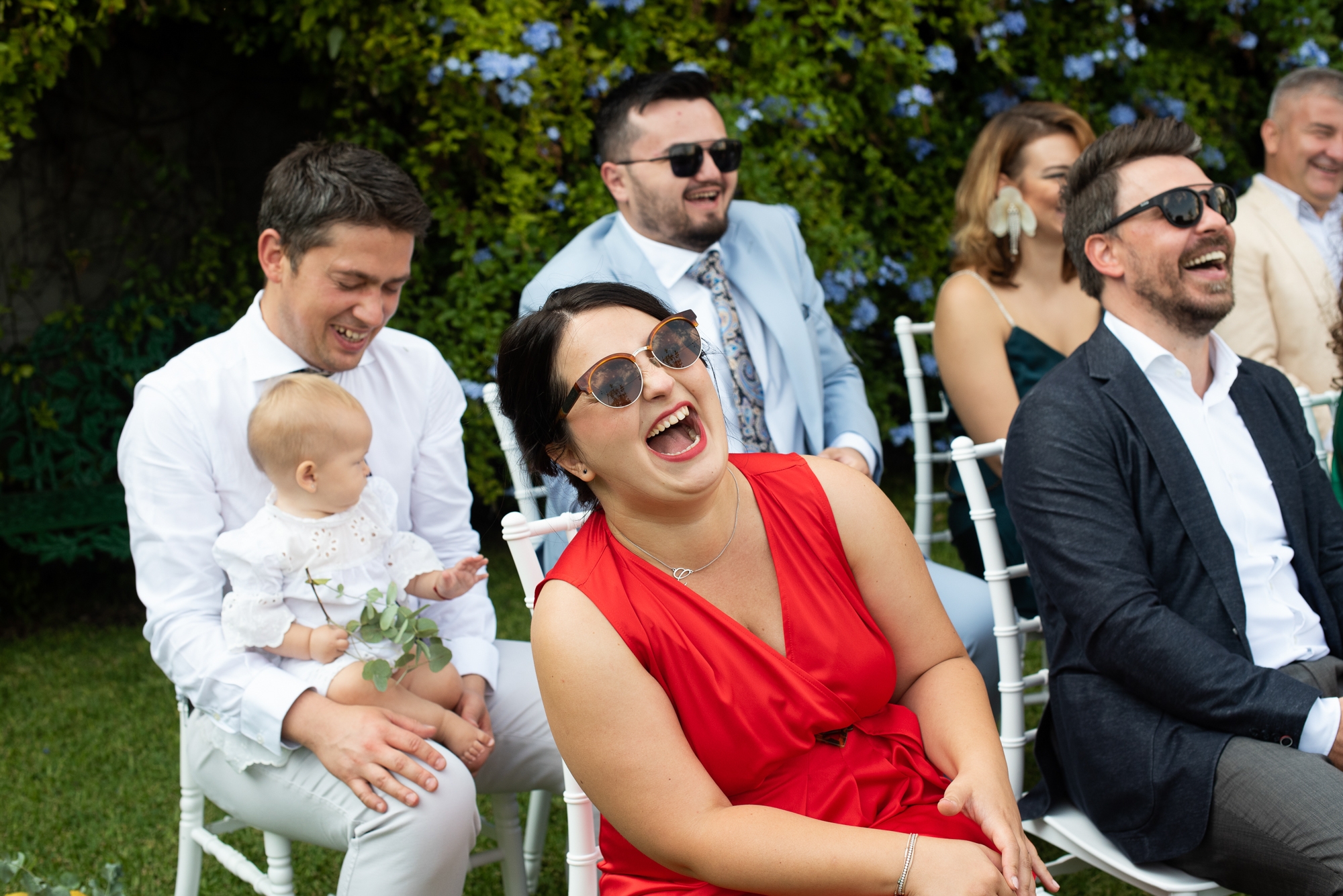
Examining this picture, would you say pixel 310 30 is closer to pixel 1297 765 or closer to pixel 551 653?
pixel 551 653

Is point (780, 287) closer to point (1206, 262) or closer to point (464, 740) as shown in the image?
point (1206, 262)

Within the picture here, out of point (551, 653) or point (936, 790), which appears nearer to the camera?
point (551, 653)

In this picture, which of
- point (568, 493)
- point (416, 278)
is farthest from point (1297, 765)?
point (416, 278)

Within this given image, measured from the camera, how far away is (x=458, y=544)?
2945mm

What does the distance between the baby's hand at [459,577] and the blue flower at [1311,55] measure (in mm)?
5909

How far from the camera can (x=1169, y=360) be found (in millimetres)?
2557

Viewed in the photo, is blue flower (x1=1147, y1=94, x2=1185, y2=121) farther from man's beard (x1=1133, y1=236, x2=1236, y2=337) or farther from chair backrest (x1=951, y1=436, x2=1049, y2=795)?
chair backrest (x1=951, y1=436, x2=1049, y2=795)

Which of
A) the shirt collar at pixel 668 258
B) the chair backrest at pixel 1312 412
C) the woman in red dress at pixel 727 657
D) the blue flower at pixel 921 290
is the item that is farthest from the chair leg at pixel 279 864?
the blue flower at pixel 921 290

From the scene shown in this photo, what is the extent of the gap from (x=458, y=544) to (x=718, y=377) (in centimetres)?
101

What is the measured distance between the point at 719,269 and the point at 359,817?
2.08 meters

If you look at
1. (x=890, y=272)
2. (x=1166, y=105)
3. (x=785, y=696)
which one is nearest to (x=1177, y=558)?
(x=785, y=696)

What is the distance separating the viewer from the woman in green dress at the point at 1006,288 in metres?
3.71

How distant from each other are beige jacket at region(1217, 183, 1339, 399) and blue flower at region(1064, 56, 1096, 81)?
208 centimetres

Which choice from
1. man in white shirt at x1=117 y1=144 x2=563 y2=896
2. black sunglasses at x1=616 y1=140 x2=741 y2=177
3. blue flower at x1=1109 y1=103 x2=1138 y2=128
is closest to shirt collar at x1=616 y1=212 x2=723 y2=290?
black sunglasses at x1=616 y1=140 x2=741 y2=177
